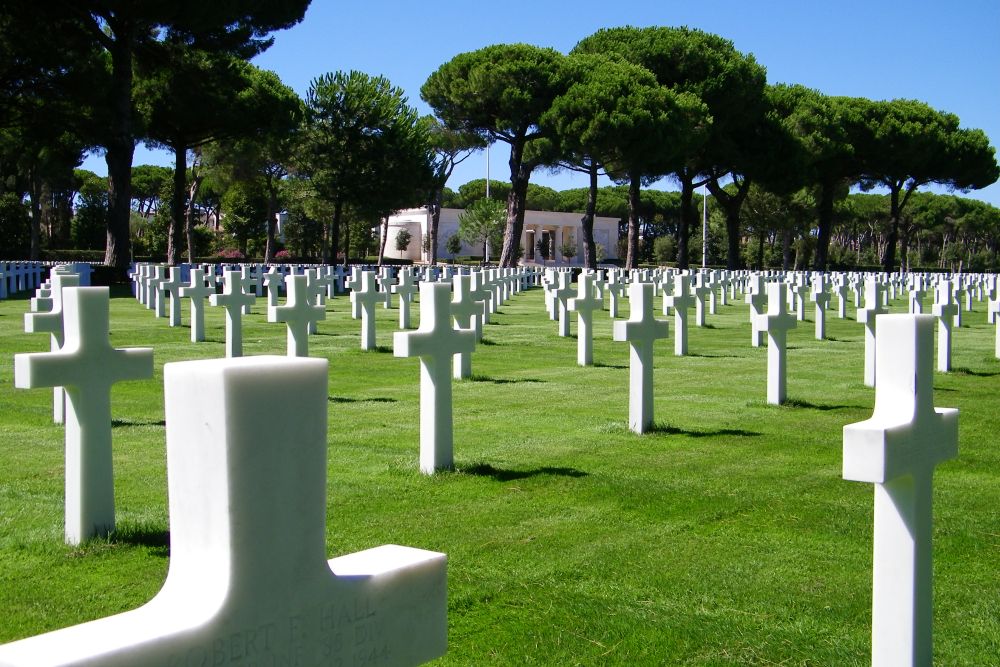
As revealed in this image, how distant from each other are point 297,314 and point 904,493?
6833mm

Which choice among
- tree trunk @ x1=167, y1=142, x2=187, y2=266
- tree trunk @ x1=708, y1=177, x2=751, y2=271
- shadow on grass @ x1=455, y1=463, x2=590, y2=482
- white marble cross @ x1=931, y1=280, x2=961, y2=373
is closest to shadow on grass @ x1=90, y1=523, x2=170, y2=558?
shadow on grass @ x1=455, y1=463, x2=590, y2=482

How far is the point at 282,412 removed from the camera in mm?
1388

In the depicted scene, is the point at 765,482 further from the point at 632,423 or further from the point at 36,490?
the point at 36,490

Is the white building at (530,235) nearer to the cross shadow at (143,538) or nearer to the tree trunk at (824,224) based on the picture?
the tree trunk at (824,224)

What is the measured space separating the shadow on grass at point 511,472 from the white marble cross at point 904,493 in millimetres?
3168

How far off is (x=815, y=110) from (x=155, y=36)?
2947cm

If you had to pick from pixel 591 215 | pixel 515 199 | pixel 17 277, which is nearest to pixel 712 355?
pixel 17 277

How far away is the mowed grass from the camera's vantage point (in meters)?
3.67

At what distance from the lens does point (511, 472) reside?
6.05 metres

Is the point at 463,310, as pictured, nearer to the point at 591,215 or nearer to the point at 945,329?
the point at 945,329

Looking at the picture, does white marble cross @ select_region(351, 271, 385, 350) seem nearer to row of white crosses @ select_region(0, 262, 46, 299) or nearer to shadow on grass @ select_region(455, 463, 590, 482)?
shadow on grass @ select_region(455, 463, 590, 482)

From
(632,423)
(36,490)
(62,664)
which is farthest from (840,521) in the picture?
(62,664)

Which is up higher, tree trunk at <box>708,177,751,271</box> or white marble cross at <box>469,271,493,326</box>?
tree trunk at <box>708,177,751,271</box>

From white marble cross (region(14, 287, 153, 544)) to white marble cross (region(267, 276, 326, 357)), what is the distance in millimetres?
4338
